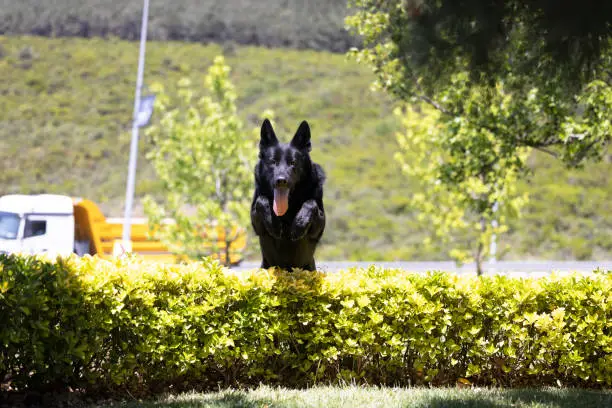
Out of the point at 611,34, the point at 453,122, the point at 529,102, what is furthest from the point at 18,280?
the point at 529,102

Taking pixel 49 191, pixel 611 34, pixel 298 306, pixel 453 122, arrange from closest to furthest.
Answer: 1. pixel 611 34
2. pixel 298 306
3. pixel 453 122
4. pixel 49 191

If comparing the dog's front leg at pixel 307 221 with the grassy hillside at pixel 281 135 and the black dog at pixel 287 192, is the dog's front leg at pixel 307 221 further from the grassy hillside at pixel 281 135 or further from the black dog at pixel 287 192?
the grassy hillside at pixel 281 135

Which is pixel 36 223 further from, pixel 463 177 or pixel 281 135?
pixel 281 135

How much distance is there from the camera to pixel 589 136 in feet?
29.9

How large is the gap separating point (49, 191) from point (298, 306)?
121 ft

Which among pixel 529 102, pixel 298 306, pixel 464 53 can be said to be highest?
pixel 529 102

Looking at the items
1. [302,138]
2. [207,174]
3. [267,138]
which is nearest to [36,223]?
[207,174]

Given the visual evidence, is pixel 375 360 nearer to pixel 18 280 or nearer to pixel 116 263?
pixel 116 263

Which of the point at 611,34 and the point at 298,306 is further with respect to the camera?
the point at 298,306

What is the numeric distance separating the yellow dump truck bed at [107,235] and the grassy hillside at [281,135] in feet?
44.5

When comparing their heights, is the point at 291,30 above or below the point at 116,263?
above

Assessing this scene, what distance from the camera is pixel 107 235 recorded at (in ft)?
58.5

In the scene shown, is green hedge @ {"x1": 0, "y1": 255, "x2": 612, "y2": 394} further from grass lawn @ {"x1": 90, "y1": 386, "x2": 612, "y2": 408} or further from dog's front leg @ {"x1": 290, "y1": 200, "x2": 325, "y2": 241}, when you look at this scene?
dog's front leg @ {"x1": 290, "y1": 200, "x2": 325, "y2": 241}

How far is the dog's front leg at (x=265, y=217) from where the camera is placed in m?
5.10
